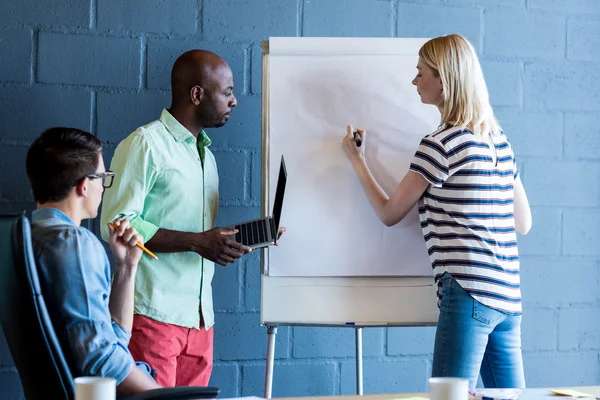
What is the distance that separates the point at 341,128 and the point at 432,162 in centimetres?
40

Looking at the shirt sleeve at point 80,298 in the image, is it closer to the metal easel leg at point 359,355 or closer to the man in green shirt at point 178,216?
the man in green shirt at point 178,216

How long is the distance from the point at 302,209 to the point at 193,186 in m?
0.34

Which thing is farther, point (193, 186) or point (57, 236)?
point (193, 186)

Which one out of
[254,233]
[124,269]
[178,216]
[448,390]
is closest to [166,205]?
[178,216]

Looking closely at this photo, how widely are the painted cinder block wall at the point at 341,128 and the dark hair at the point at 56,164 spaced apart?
0.98 metres

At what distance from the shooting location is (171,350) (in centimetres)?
217

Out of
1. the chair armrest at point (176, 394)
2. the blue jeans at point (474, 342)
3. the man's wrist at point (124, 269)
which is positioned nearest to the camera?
the chair armrest at point (176, 394)

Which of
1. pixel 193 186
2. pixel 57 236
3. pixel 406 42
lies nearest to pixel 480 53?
pixel 406 42

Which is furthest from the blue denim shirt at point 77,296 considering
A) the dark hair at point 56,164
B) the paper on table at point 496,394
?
the paper on table at point 496,394

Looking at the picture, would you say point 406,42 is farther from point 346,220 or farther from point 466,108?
point 346,220

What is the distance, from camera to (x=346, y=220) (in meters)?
2.37

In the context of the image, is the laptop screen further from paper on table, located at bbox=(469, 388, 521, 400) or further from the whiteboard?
paper on table, located at bbox=(469, 388, 521, 400)

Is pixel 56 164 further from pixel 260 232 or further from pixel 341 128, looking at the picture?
pixel 341 128

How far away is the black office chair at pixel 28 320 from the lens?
1243 millimetres
